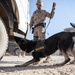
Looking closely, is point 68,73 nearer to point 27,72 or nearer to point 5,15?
point 27,72

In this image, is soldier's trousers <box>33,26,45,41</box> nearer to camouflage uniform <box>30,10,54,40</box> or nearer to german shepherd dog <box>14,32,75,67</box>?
camouflage uniform <box>30,10,54,40</box>

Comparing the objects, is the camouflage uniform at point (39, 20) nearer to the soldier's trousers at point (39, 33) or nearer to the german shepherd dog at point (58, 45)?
the soldier's trousers at point (39, 33)

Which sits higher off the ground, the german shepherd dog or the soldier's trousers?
the german shepherd dog

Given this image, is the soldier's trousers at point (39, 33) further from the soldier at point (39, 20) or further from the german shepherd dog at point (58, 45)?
the german shepherd dog at point (58, 45)

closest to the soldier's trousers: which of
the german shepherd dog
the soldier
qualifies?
the soldier

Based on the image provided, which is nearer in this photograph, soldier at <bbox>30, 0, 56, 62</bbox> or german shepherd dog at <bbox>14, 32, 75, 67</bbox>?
german shepherd dog at <bbox>14, 32, 75, 67</bbox>

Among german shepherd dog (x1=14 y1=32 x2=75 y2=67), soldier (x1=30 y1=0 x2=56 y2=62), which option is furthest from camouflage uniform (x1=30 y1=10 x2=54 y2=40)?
german shepherd dog (x1=14 y1=32 x2=75 y2=67)

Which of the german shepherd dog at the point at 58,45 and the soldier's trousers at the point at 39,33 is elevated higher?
the german shepherd dog at the point at 58,45

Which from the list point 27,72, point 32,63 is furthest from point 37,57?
point 27,72

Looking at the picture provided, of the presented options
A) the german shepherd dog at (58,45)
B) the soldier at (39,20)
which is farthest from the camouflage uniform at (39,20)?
the german shepherd dog at (58,45)

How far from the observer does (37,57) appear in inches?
200

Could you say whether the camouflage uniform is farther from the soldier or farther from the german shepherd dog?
the german shepherd dog

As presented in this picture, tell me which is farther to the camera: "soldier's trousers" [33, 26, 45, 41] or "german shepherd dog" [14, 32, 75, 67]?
"soldier's trousers" [33, 26, 45, 41]

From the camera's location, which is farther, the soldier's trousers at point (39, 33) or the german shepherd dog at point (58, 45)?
the soldier's trousers at point (39, 33)
